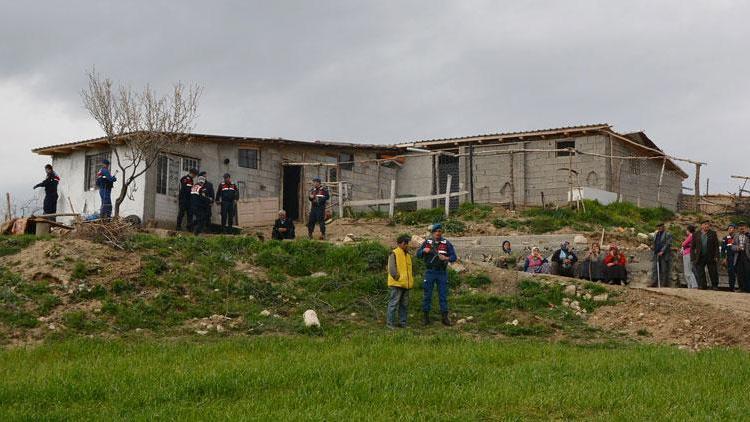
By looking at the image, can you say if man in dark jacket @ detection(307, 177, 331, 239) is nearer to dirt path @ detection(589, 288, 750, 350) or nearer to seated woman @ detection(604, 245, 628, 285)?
seated woman @ detection(604, 245, 628, 285)

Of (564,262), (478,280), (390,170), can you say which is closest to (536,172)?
(390,170)

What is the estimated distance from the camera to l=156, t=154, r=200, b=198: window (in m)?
25.4

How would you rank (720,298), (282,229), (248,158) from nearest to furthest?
(720,298) → (282,229) → (248,158)

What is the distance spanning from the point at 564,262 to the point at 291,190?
12549mm

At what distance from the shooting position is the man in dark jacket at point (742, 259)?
715 inches

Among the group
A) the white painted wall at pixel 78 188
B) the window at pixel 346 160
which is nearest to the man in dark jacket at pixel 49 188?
the white painted wall at pixel 78 188

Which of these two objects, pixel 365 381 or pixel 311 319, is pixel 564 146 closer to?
pixel 311 319

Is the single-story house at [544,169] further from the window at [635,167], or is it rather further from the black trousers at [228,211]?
the black trousers at [228,211]

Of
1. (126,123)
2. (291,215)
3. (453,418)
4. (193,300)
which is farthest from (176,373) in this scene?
(291,215)

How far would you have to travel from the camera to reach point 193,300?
1521 cm

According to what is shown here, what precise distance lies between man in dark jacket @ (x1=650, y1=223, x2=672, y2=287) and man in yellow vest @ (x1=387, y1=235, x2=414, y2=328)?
22.6 ft

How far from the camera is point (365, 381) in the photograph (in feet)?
32.4

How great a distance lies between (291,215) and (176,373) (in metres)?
18.7

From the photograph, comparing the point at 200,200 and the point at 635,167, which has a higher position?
the point at 635,167
